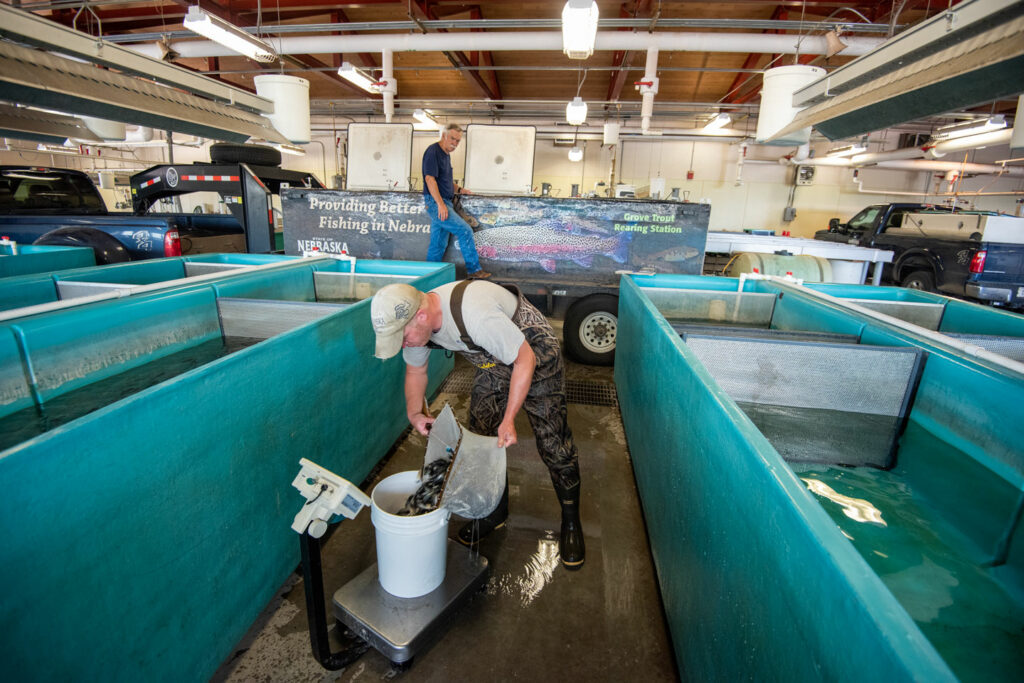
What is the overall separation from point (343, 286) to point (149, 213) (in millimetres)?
4240

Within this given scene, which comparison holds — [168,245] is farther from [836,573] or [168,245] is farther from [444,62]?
[444,62]

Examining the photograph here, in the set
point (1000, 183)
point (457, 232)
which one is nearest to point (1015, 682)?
point (457, 232)

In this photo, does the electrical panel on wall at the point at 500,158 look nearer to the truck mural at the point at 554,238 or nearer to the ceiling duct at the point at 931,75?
the truck mural at the point at 554,238

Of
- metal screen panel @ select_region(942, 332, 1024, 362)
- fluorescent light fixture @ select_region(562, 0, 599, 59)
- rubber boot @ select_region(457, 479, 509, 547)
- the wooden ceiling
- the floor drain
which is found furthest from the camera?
the wooden ceiling

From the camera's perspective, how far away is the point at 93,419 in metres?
1.19

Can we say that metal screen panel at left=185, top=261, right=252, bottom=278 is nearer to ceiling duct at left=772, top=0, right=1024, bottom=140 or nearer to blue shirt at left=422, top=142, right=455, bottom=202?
blue shirt at left=422, top=142, right=455, bottom=202

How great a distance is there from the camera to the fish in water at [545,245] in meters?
4.99

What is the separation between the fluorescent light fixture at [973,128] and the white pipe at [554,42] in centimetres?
327

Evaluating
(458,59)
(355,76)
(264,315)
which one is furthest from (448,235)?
(458,59)

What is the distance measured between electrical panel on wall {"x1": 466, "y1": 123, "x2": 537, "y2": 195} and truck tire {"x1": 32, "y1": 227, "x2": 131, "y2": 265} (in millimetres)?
4006

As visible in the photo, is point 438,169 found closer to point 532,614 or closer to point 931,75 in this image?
point 931,75

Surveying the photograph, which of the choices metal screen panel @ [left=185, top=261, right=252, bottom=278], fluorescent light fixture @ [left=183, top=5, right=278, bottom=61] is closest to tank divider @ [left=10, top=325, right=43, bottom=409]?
metal screen panel @ [left=185, top=261, right=252, bottom=278]

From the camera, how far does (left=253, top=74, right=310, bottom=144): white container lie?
165 inches

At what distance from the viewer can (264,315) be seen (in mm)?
2855
